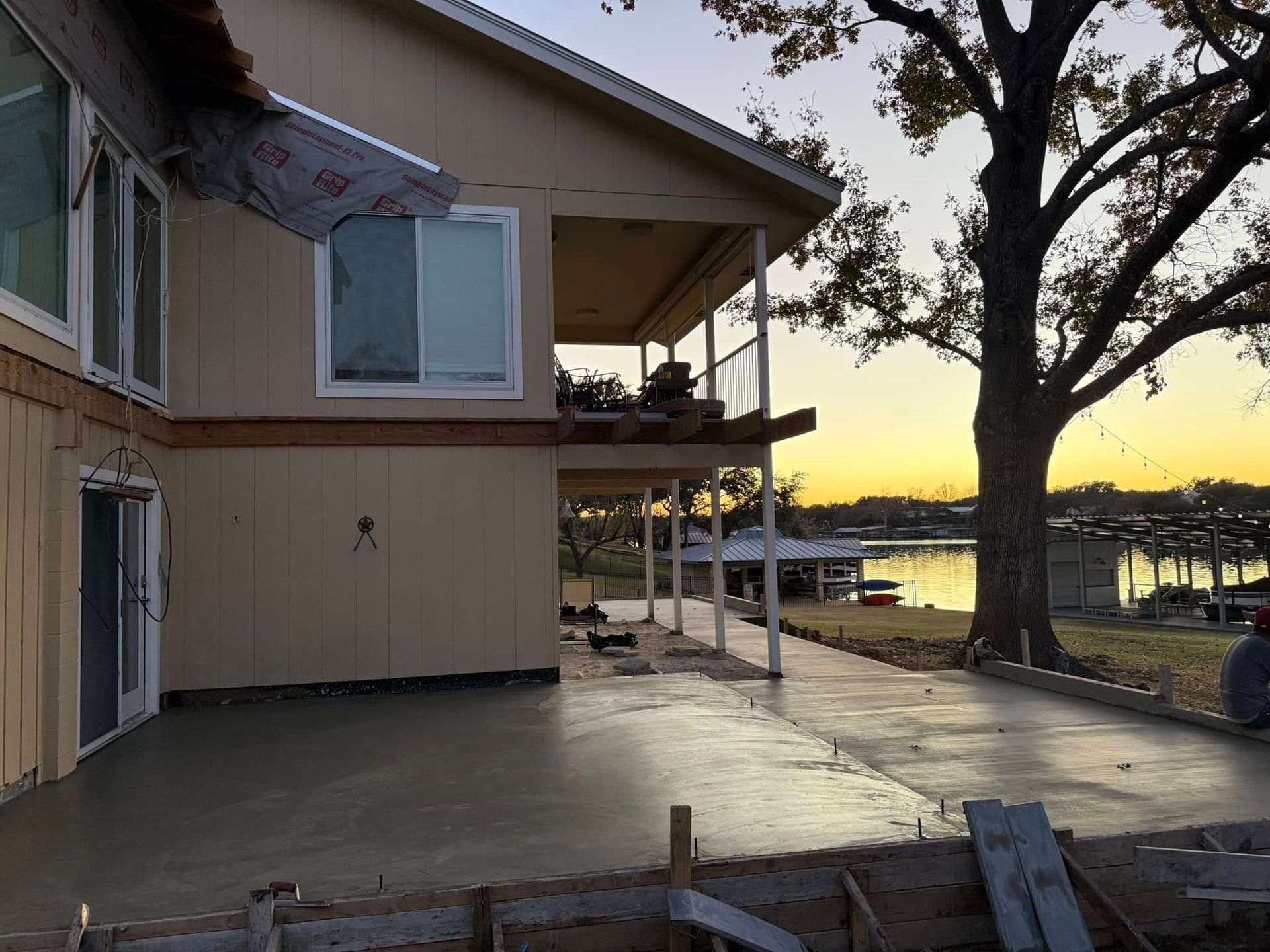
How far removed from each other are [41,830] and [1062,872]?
4646mm

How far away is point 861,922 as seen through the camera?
3.39 metres

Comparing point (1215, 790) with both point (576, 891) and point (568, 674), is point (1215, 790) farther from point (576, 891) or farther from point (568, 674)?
point (568, 674)

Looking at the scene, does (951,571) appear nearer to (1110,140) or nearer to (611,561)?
(611,561)

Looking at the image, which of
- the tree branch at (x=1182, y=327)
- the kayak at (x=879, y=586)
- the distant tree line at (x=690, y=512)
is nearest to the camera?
the tree branch at (x=1182, y=327)

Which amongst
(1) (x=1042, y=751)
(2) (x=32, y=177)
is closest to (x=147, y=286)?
(2) (x=32, y=177)

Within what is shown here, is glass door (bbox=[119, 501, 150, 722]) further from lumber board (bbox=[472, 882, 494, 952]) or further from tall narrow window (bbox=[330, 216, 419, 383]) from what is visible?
lumber board (bbox=[472, 882, 494, 952])

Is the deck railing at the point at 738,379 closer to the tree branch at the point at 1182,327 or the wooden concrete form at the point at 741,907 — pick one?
the tree branch at the point at 1182,327

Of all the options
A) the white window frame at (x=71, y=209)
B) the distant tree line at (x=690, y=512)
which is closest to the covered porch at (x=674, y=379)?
the white window frame at (x=71, y=209)

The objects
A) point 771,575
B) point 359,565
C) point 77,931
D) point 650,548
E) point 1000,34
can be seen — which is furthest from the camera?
point 650,548

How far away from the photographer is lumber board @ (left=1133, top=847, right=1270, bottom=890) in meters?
3.48

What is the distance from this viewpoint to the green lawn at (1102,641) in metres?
10.6

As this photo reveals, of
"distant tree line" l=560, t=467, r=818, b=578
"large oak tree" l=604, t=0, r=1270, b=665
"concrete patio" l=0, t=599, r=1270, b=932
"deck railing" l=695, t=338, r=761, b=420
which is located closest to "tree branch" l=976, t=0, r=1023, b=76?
"large oak tree" l=604, t=0, r=1270, b=665

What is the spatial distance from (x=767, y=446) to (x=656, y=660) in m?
2.73

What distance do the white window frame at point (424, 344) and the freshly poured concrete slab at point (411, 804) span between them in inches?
114
